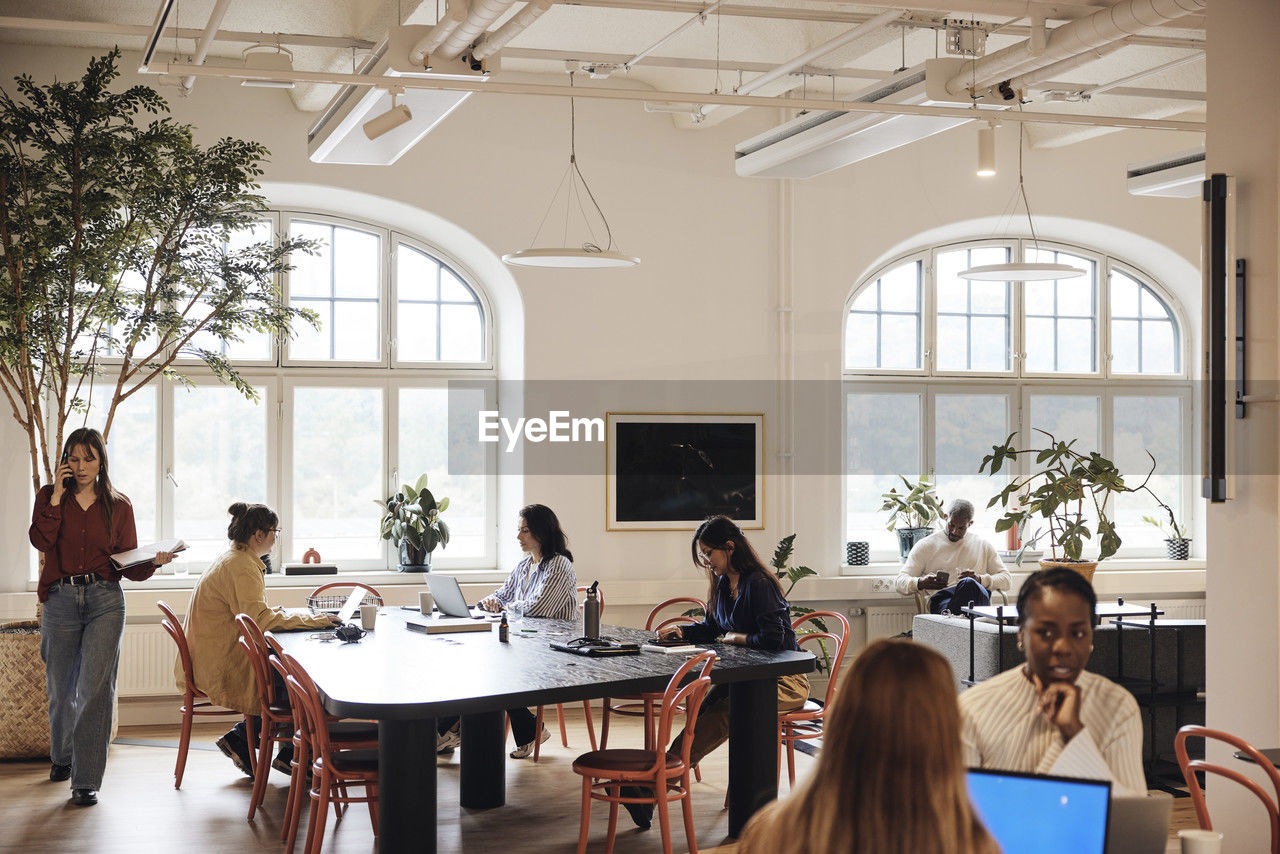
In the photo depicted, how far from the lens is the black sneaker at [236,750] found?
654cm

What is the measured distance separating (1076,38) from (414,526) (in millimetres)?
4972

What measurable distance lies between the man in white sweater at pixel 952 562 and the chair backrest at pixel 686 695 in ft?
13.0

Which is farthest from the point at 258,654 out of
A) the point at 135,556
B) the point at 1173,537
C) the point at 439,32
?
the point at 1173,537

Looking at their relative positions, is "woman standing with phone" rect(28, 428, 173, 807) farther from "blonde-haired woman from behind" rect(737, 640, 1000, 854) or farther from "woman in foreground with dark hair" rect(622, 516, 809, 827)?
"blonde-haired woman from behind" rect(737, 640, 1000, 854)

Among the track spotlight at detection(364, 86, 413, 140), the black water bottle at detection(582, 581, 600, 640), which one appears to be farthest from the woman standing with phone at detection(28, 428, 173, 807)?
the black water bottle at detection(582, 581, 600, 640)

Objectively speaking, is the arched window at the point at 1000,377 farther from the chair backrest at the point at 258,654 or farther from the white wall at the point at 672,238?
the chair backrest at the point at 258,654

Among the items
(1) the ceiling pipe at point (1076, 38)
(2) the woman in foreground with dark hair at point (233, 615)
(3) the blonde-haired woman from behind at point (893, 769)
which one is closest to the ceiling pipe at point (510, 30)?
(1) the ceiling pipe at point (1076, 38)

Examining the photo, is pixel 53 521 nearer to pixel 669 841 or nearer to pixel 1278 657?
pixel 669 841

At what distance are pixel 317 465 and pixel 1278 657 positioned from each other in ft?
20.1

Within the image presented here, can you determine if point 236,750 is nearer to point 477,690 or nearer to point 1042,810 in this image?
point 477,690

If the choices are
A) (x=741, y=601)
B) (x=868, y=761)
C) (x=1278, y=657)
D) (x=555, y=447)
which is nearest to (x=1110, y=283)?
(x=555, y=447)

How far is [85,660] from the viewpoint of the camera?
6.16 metres

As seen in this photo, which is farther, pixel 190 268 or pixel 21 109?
pixel 190 268

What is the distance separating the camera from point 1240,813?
4480 mm
